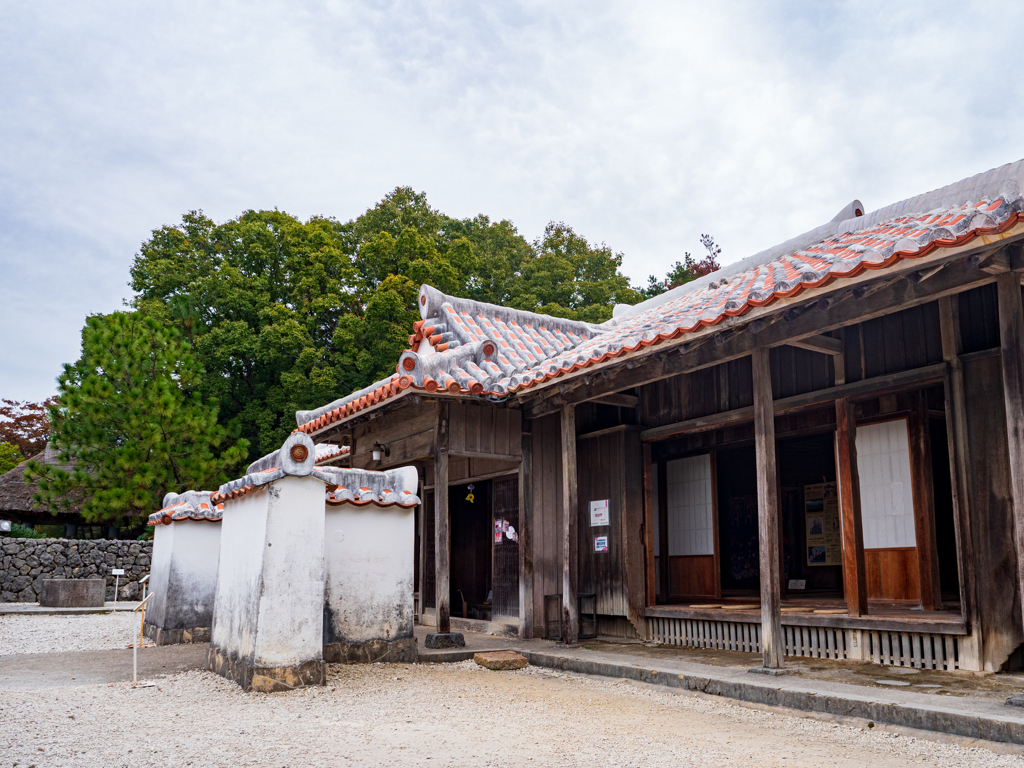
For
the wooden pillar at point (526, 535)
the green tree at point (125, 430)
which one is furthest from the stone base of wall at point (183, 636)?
the green tree at point (125, 430)

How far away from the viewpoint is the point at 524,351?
1033 cm

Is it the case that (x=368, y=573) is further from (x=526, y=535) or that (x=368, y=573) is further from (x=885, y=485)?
(x=885, y=485)

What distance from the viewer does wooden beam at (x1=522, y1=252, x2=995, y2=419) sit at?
5152 mm

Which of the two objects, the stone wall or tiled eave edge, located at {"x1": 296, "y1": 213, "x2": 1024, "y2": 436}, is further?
the stone wall

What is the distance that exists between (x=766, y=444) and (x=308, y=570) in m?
3.93

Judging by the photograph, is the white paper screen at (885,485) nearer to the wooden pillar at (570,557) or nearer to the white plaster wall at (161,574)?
the wooden pillar at (570,557)

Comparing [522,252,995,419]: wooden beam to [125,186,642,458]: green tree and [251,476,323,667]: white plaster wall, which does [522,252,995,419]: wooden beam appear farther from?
[125,186,642,458]: green tree

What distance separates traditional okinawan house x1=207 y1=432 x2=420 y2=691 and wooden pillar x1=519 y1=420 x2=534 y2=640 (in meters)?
1.92

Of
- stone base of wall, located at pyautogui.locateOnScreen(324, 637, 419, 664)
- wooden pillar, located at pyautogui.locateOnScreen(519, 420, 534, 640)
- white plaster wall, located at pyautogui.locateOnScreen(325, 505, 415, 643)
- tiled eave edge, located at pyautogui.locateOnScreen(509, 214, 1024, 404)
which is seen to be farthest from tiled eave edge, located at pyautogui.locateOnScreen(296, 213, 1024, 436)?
stone base of wall, located at pyautogui.locateOnScreen(324, 637, 419, 664)

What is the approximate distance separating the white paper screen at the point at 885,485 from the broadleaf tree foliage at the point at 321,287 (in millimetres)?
15977

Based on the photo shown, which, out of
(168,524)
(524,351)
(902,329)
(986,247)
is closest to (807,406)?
(902,329)

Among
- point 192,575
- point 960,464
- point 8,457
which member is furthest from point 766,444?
point 8,457

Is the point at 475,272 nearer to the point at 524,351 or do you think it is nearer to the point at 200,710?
the point at 524,351

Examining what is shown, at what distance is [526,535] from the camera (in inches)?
374
